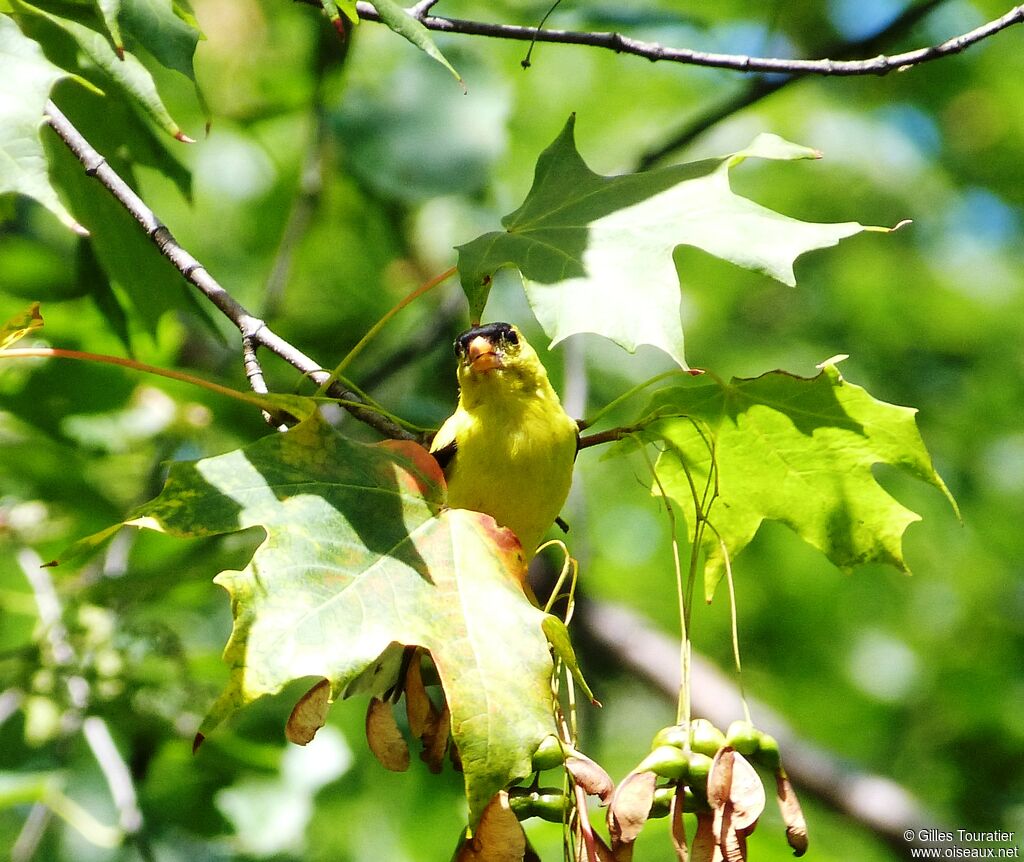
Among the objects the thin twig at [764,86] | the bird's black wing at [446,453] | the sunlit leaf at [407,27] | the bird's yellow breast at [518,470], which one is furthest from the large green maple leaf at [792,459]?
the thin twig at [764,86]

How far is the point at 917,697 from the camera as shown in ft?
23.3

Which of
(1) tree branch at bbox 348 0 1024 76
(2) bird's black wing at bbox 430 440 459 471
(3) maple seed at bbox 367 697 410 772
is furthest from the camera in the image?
(2) bird's black wing at bbox 430 440 459 471

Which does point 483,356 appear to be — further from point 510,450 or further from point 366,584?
point 366,584

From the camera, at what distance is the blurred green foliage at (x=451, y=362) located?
11.5 ft

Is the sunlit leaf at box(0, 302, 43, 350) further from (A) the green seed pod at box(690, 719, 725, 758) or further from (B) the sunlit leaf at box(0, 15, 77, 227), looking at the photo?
(A) the green seed pod at box(690, 719, 725, 758)

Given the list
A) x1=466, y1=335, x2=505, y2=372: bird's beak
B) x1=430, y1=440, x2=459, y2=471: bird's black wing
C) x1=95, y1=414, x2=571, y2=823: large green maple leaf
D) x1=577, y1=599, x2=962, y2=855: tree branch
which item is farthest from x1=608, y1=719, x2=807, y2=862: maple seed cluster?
x1=577, y1=599, x2=962, y2=855: tree branch

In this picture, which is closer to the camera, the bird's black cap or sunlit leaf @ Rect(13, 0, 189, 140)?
sunlit leaf @ Rect(13, 0, 189, 140)

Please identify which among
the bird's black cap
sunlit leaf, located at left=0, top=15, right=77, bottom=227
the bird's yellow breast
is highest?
sunlit leaf, located at left=0, top=15, right=77, bottom=227

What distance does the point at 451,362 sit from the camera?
5621mm

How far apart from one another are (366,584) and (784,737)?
3.51 meters

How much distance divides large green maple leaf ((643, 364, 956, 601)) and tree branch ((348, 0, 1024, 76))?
735mm

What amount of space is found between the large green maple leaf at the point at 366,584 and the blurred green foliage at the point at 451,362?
3.51 feet

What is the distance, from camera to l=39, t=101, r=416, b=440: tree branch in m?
2.01

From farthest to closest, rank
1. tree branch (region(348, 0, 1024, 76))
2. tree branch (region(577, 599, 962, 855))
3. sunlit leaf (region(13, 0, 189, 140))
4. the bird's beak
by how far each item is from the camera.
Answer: tree branch (region(577, 599, 962, 855))
the bird's beak
tree branch (region(348, 0, 1024, 76))
sunlit leaf (region(13, 0, 189, 140))
